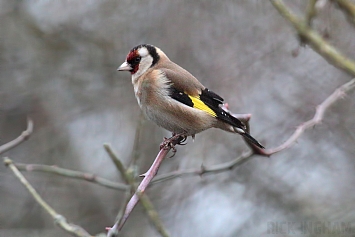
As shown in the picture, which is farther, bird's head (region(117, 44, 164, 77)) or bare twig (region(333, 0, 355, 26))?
bird's head (region(117, 44, 164, 77))

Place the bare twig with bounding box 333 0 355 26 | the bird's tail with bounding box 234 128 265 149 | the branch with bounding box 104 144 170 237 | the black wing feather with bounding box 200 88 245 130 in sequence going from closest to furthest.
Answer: the branch with bounding box 104 144 170 237 → the bare twig with bounding box 333 0 355 26 → the bird's tail with bounding box 234 128 265 149 → the black wing feather with bounding box 200 88 245 130

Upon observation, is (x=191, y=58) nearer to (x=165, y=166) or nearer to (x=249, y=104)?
(x=249, y=104)

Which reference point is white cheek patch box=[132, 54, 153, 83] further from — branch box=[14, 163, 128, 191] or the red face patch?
branch box=[14, 163, 128, 191]

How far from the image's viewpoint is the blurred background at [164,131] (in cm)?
606

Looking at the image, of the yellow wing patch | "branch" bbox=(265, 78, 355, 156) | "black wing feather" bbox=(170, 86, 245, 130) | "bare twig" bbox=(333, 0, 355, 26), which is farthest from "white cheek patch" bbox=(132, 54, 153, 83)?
"bare twig" bbox=(333, 0, 355, 26)

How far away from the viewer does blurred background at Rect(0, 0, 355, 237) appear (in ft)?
19.9

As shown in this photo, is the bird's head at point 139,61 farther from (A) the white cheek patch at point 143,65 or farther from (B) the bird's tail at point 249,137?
(B) the bird's tail at point 249,137

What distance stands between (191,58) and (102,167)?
2030 mm

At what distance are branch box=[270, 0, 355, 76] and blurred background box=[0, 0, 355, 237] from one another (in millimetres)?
2330

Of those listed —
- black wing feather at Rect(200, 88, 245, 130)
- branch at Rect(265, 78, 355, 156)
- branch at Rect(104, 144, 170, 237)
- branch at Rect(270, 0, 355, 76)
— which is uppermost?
branch at Rect(270, 0, 355, 76)

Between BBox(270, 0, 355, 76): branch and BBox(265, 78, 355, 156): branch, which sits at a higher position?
BBox(270, 0, 355, 76): branch

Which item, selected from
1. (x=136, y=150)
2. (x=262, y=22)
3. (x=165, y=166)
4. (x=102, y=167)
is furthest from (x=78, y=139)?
(x=136, y=150)

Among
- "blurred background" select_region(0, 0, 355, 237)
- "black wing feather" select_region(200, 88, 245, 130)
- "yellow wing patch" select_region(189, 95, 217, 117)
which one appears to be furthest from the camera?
"blurred background" select_region(0, 0, 355, 237)

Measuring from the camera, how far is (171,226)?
6520 mm
